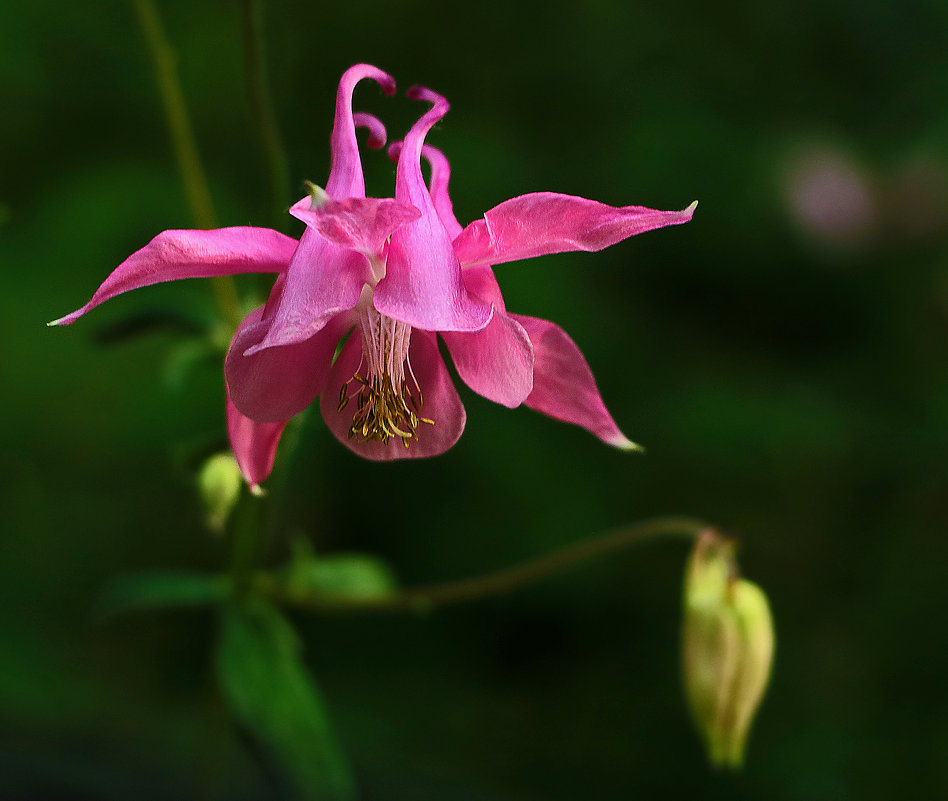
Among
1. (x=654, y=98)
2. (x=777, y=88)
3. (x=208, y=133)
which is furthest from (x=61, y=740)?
(x=777, y=88)

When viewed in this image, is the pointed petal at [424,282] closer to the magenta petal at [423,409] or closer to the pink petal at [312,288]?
the pink petal at [312,288]

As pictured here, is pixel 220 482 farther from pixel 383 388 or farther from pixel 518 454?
pixel 518 454

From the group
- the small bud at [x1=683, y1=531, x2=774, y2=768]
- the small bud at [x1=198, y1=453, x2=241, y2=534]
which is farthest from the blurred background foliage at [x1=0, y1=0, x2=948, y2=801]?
the small bud at [x1=198, y1=453, x2=241, y2=534]

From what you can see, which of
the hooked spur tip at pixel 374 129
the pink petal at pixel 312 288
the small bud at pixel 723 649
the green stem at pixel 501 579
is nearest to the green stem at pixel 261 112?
the hooked spur tip at pixel 374 129

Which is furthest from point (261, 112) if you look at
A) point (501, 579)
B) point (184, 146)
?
point (501, 579)

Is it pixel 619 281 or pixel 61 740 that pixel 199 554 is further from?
pixel 619 281

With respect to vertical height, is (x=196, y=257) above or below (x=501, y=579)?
above
